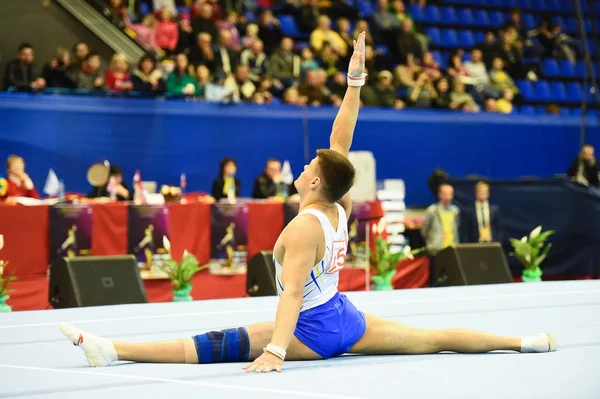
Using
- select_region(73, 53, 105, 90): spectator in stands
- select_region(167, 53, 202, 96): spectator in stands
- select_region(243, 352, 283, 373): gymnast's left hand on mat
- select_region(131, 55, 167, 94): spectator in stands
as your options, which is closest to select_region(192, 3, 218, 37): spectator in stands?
select_region(167, 53, 202, 96): spectator in stands

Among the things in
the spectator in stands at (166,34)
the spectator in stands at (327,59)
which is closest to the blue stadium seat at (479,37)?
the spectator in stands at (327,59)

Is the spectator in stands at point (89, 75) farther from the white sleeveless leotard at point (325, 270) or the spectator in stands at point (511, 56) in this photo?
the spectator in stands at point (511, 56)

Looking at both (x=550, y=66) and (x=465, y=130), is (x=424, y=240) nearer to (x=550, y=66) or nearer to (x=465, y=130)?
(x=465, y=130)

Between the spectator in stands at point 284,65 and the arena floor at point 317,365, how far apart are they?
25.1 feet

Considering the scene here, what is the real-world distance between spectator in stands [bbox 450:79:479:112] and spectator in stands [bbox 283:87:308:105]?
2913 mm

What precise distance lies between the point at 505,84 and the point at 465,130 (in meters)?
2.63

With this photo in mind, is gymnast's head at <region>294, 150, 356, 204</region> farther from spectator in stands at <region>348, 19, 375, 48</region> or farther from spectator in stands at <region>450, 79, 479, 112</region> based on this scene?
spectator in stands at <region>348, 19, 375, 48</region>

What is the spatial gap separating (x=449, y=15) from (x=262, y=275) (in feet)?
37.7

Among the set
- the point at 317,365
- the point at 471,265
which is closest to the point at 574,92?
the point at 471,265

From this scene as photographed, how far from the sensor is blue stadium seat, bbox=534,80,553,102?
18.1m

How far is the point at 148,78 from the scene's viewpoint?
498 inches

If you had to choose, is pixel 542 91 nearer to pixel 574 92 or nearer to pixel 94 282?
pixel 574 92

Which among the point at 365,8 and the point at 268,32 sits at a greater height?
the point at 365,8

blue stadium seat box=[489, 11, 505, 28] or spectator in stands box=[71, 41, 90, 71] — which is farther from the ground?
blue stadium seat box=[489, 11, 505, 28]
